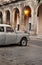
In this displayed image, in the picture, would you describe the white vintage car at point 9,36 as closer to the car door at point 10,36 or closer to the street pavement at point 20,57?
the car door at point 10,36

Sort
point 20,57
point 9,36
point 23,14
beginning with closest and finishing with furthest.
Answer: point 20,57, point 9,36, point 23,14

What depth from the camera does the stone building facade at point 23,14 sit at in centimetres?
2959

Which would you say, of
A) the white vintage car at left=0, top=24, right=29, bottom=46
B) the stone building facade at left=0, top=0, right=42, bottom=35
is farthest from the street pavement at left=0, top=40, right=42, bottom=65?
the stone building facade at left=0, top=0, right=42, bottom=35

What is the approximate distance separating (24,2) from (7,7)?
5.81 meters

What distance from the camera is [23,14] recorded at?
107 ft

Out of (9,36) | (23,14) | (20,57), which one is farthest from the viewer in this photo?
(23,14)

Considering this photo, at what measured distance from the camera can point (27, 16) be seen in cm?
3609

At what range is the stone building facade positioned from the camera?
97.1ft

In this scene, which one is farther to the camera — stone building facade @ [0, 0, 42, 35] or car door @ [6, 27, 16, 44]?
stone building facade @ [0, 0, 42, 35]

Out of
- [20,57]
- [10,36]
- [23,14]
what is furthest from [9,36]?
[23,14]

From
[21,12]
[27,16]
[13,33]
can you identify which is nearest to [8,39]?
[13,33]

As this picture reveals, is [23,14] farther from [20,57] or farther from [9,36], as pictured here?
[20,57]

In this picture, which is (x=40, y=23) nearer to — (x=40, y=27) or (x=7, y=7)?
(x=40, y=27)

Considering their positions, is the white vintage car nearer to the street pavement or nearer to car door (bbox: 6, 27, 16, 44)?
car door (bbox: 6, 27, 16, 44)
